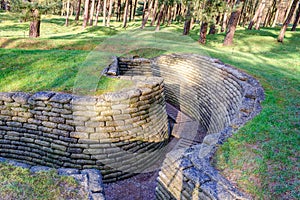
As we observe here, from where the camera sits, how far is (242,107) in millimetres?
6012

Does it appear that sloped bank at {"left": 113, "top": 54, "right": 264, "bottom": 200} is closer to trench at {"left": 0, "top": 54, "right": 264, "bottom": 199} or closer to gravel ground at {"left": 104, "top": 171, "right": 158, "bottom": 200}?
trench at {"left": 0, "top": 54, "right": 264, "bottom": 199}

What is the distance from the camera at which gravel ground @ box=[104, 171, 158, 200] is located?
231 inches

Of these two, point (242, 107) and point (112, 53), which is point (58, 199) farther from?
point (112, 53)

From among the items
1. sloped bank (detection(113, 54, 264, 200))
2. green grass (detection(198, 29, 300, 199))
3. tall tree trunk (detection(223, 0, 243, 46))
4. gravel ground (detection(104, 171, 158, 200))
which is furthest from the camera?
tall tree trunk (detection(223, 0, 243, 46))

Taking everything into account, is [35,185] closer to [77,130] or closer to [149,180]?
[77,130]

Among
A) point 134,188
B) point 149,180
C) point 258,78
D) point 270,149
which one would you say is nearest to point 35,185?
point 134,188

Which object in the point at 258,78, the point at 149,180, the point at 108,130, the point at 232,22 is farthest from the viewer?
the point at 232,22

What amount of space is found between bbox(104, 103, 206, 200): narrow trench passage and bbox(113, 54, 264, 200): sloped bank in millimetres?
638

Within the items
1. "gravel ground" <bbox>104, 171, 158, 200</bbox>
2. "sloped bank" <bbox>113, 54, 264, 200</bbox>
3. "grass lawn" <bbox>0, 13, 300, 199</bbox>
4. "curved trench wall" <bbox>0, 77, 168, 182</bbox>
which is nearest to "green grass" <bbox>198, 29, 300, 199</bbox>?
"grass lawn" <bbox>0, 13, 300, 199</bbox>

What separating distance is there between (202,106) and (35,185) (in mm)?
6972

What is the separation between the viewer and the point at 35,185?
12.4ft

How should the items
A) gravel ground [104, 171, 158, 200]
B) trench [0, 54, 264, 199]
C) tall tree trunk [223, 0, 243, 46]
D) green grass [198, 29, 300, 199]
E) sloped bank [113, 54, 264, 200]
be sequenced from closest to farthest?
green grass [198, 29, 300, 199] → sloped bank [113, 54, 264, 200] → gravel ground [104, 171, 158, 200] → trench [0, 54, 264, 199] → tall tree trunk [223, 0, 243, 46]

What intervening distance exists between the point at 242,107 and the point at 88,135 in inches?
167

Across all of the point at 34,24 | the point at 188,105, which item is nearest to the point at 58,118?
the point at 188,105
